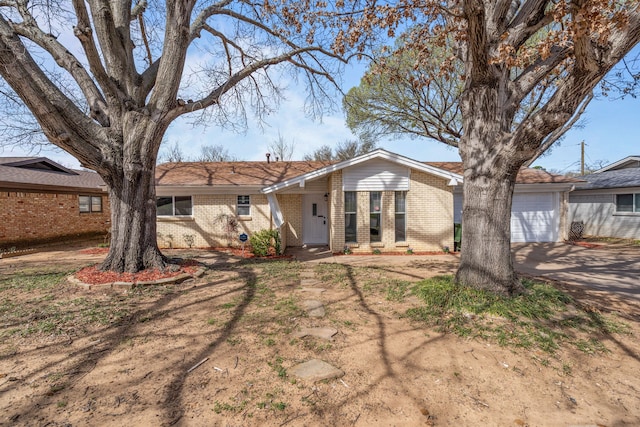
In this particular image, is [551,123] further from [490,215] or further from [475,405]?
[475,405]

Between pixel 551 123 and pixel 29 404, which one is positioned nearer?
pixel 29 404

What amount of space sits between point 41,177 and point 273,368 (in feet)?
52.9

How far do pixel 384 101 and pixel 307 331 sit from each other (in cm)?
1340

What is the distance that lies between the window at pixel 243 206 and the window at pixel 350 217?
417 centimetres

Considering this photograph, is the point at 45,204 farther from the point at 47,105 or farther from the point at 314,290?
the point at 314,290

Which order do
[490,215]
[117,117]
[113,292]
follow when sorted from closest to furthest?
[490,215] → [113,292] → [117,117]

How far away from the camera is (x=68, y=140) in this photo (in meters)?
5.62

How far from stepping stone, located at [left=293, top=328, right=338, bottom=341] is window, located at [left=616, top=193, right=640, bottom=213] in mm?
17346

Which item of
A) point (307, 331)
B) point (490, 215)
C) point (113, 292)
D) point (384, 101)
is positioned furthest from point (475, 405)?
point (384, 101)

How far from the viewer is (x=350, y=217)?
36.4 ft

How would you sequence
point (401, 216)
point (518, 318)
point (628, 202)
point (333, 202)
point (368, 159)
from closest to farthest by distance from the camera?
1. point (518, 318)
2. point (368, 159)
3. point (333, 202)
4. point (401, 216)
5. point (628, 202)

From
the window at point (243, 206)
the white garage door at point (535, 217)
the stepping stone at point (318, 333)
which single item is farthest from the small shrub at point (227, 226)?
the white garage door at point (535, 217)

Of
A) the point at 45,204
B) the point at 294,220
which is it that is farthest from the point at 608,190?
the point at 45,204

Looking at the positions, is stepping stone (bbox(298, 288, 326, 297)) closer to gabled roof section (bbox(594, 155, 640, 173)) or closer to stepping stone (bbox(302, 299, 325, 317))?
stepping stone (bbox(302, 299, 325, 317))
